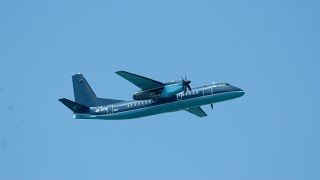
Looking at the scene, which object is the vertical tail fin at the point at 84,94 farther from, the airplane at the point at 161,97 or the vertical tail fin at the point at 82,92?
the airplane at the point at 161,97

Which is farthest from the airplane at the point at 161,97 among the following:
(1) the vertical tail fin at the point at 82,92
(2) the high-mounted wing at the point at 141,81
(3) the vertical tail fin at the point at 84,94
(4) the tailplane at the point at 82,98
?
(1) the vertical tail fin at the point at 82,92

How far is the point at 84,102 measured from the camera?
55094 mm

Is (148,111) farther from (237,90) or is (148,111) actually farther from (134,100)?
(237,90)

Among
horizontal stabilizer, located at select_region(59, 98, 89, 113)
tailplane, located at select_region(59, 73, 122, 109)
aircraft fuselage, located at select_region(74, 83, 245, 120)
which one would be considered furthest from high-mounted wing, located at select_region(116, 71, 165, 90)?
horizontal stabilizer, located at select_region(59, 98, 89, 113)

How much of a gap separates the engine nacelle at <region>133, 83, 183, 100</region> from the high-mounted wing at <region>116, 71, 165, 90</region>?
0.42 m

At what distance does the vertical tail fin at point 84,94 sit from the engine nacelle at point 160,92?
15.5 ft

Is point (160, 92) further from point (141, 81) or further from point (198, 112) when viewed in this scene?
point (198, 112)

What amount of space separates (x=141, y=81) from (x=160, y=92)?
7.53 feet

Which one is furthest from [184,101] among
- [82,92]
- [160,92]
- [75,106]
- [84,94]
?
[82,92]

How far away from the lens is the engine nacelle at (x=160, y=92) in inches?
1860

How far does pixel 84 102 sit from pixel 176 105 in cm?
1268

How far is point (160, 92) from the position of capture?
48.2m

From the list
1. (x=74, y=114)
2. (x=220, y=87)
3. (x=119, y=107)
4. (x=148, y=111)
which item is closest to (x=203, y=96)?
(x=220, y=87)

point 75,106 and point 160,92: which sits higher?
point 160,92
